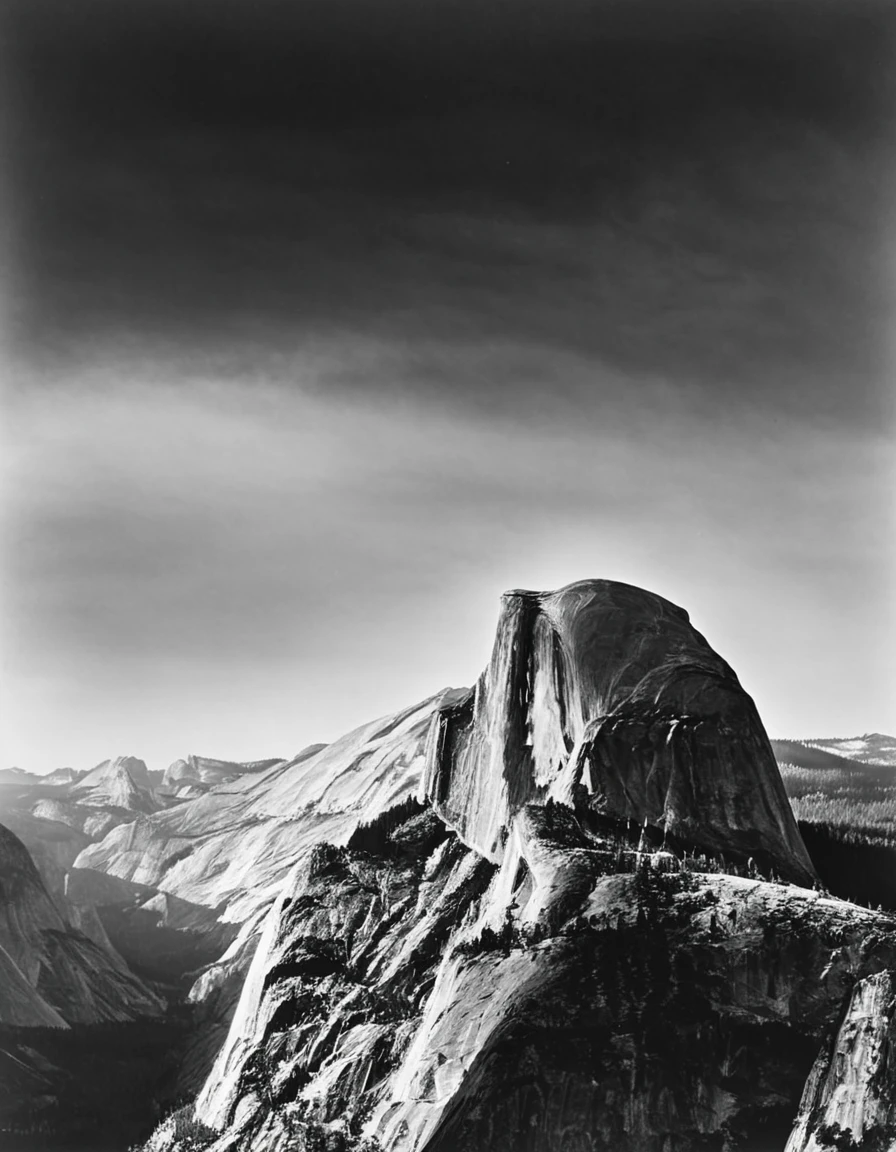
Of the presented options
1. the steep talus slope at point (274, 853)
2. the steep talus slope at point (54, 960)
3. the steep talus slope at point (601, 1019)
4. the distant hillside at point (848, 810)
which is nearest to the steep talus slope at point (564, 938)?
the steep talus slope at point (601, 1019)

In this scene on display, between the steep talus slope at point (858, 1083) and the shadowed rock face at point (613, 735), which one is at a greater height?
the shadowed rock face at point (613, 735)

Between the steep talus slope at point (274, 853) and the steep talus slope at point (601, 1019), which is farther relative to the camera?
the steep talus slope at point (274, 853)

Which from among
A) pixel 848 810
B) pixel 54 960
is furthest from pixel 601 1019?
pixel 54 960

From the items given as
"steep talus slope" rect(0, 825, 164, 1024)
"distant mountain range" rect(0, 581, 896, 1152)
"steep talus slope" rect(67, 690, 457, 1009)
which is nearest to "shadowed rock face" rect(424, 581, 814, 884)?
"distant mountain range" rect(0, 581, 896, 1152)

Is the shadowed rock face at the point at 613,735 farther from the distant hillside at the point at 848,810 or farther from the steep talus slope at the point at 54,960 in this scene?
the steep talus slope at the point at 54,960

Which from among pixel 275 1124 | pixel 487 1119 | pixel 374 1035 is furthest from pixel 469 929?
pixel 487 1119

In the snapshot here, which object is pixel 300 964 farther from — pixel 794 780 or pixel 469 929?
pixel 794 780
